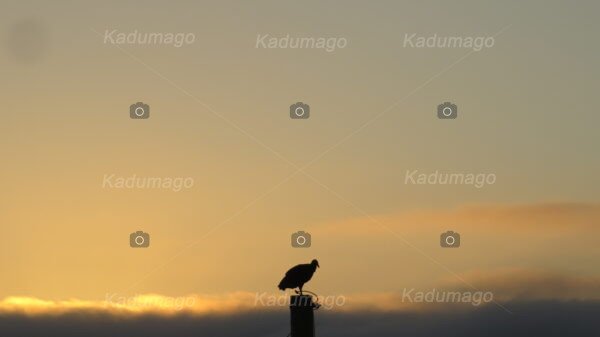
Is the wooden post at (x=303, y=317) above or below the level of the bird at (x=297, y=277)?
below

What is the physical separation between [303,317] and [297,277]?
2.92m

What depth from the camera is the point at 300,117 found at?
42875 mm

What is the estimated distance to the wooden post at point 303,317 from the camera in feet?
87.5

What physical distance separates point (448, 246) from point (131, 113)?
46.5ft

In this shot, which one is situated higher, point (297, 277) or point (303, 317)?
point (297, 277)

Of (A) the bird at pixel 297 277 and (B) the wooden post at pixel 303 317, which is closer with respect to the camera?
(B) the wooden post at pixel 303 317

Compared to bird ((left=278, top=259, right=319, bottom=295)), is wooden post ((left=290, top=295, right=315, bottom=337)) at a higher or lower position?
lower

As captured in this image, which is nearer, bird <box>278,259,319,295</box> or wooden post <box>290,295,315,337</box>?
wooden post <box>290,295,315,337</box>

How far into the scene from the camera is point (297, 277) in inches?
1167

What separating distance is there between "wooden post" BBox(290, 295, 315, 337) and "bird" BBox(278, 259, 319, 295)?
211 centimetres

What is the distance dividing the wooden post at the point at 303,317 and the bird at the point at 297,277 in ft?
6.93

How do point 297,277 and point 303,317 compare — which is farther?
point 297,277

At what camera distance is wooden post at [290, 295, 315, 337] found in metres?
26.7

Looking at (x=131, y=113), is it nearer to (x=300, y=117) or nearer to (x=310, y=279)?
(x=300, y=117)
